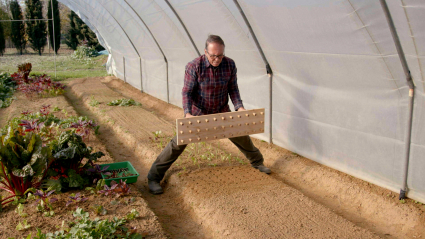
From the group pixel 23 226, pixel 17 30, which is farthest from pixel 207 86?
pixel 17 30

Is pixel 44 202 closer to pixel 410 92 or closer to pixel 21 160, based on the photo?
pixel 21 160

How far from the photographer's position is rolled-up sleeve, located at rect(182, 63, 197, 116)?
3.57 meters

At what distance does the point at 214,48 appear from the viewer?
132 inches

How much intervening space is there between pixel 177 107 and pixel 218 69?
16.2 ft

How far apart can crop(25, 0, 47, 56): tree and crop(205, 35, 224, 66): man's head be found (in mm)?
22825

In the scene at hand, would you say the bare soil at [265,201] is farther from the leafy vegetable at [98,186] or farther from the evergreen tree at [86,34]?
the evergreen tree at [86,34]

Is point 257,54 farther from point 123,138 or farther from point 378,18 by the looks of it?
point 123,138

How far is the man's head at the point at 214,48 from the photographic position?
Result: 3338 mm

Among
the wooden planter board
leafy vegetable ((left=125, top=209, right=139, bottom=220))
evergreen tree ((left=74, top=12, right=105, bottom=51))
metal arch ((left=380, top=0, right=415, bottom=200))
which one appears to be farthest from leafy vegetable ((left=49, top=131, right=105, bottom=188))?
evergreen tree ((left=74, top=12, right=105, bottom=51))

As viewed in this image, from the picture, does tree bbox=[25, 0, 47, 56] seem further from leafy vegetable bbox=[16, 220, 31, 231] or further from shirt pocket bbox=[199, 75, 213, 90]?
leafy vegetable bbox=[16, 220, 31, 231]

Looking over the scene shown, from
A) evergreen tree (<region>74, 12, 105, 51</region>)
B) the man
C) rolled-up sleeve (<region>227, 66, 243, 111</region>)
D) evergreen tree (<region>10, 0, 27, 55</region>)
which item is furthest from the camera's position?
evergreen tree (<region>74, 12, 105, 51</region>)

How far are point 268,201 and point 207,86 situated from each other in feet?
4.24

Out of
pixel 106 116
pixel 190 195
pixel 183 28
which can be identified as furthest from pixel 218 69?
pixel 106 116

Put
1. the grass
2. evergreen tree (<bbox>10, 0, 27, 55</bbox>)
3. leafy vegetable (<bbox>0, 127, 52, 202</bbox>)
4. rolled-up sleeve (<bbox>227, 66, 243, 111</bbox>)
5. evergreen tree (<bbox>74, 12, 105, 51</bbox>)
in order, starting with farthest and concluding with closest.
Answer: evergreen tree (<bbox>74, 12, 105, 51</bbox>)
evergreen tree (<bbox>10, 0, 27, 55</bbox>)
the grass
rolled-up sleeve (<bbox>227, 66, 243, 111</bbox>)
leafy vegetable (<bbox>0, 127, 52, 202</bbox>)
